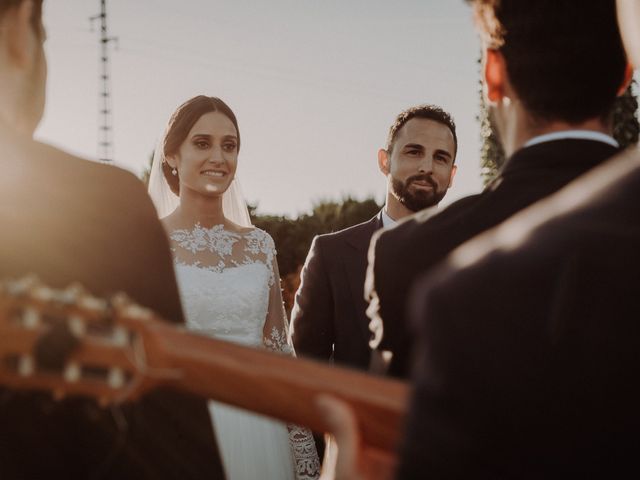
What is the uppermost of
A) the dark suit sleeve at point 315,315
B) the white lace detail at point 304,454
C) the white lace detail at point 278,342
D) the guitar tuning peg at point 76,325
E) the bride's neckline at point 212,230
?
the bride's neckline at point 212,230

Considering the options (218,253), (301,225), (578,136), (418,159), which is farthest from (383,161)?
(301,225)

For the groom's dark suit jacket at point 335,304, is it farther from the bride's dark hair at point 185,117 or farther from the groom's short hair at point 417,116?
the bride's dark hair at point 185,117

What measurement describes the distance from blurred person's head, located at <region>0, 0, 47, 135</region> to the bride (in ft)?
12.9

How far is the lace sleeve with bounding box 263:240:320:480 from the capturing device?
244 inches

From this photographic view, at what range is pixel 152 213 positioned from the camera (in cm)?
225

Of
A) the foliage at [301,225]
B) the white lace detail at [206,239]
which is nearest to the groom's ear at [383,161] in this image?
the white lace detail at [206,239]

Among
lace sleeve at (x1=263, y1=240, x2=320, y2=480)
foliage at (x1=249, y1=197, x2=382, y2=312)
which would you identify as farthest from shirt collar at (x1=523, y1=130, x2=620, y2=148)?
foliage at (x1=249, y1=197, x2=382, y2=312)

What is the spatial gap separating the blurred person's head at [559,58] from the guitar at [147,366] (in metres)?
1.02

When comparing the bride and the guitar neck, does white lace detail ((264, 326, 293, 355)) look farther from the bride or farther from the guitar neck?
the guitar neck

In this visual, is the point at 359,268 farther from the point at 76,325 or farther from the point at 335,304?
the point at 76,325

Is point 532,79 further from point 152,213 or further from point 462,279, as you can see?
point 462,279

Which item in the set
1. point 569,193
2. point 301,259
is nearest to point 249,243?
point 569,193

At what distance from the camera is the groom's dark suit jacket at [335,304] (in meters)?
5.26

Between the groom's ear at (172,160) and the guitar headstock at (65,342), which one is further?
the groom's ear at (172,160)
